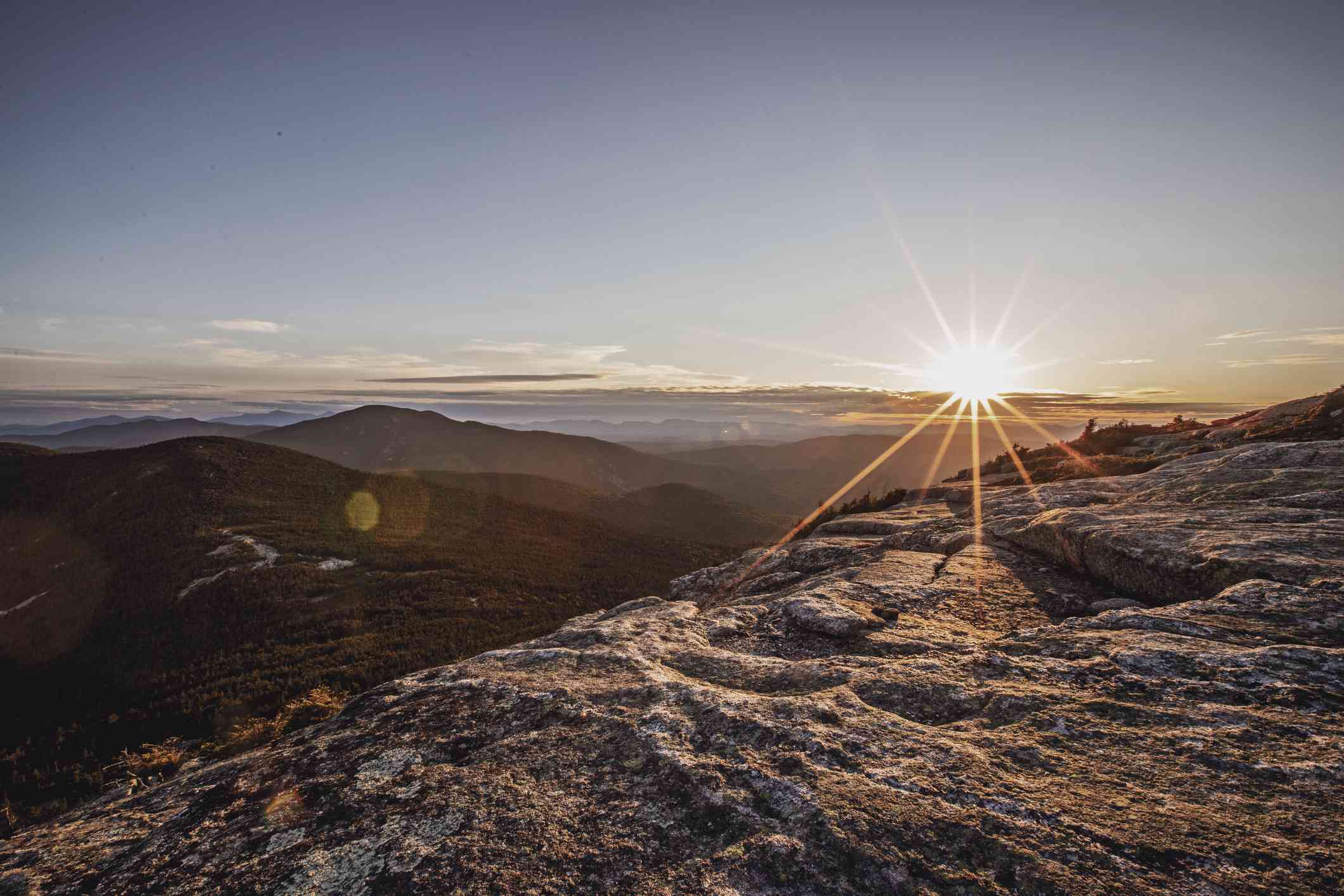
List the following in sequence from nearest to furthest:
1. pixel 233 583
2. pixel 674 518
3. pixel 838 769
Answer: pixel 838 769
pixel 233 583
pixel 674 518

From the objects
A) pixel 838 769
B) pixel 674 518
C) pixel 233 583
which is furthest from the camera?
pixel 674 518

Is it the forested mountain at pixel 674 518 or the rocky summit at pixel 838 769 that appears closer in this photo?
the rocky summit at pixel 838 769

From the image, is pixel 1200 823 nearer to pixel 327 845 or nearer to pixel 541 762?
pixel 541 762

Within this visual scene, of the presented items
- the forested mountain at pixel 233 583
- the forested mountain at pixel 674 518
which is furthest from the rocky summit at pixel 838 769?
the forested mountain at pixel 674 518

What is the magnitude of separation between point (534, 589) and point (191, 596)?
47546 mm

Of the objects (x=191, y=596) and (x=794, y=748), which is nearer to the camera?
(x=794, y=748)

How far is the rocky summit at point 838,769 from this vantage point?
2680mm

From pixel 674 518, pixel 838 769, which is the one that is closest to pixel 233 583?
pixel 838 769

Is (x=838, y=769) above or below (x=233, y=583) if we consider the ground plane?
above

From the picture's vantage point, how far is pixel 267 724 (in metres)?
7.26

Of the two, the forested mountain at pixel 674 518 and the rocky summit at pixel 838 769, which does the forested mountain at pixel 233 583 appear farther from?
the forested mountain at pixel 674 518

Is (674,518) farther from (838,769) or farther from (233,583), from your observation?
(838,769)

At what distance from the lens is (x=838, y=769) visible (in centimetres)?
351

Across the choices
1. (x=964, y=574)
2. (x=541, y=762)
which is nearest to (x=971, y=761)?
(x=541, y=762)
